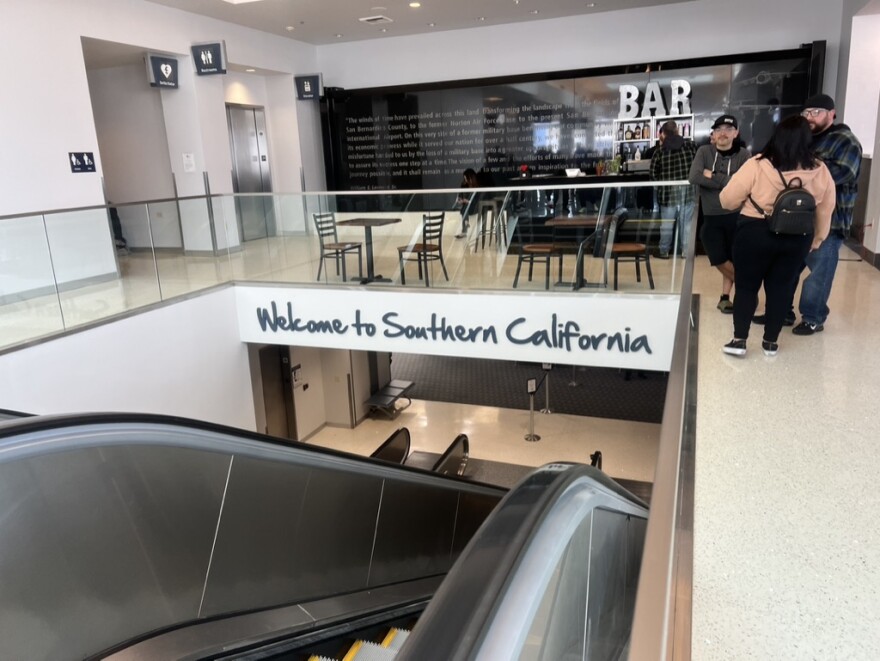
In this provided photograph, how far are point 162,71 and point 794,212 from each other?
9995 mm

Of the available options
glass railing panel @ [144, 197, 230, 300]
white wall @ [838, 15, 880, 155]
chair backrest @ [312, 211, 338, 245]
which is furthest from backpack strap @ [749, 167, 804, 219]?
white wall @ [838, 15, 880, 155]

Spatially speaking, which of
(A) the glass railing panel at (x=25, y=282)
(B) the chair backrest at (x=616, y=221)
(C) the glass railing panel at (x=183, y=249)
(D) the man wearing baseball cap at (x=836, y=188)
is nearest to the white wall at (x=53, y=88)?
(C) the glass railing panel at (x=183, y=249)

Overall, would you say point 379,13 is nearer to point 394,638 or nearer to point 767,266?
point 767,266

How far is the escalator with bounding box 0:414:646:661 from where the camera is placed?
62.6 inches

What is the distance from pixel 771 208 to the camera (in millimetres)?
3852

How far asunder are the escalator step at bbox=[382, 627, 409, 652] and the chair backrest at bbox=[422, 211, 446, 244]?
5265 mm

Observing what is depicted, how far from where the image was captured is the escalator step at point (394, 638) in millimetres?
3437

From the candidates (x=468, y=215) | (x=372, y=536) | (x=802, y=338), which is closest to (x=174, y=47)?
(x=468, y=215)

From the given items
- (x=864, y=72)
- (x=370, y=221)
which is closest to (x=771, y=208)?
(x=370, y=221)

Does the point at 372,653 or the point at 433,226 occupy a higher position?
the point at 433,226

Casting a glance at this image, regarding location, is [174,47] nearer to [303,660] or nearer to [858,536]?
[303,660]

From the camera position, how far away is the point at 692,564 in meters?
2.41

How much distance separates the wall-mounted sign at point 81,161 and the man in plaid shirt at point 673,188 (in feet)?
25.0

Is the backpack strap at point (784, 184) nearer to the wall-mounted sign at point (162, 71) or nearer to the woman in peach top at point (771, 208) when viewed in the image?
the woman in peach top at point (771, 208)
